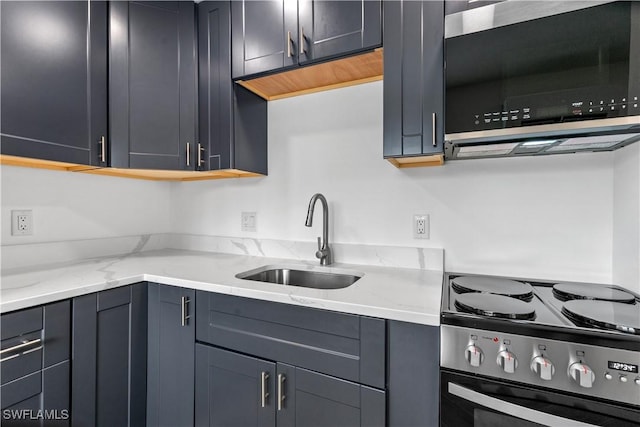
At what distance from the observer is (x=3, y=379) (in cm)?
95

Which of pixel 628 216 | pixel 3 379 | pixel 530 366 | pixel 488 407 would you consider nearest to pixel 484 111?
pixel 628 216

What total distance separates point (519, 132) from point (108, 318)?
1.65 metres

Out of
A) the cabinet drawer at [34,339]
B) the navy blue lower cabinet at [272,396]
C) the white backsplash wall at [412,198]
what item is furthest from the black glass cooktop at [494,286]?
the cabinet drawer at [34,339]

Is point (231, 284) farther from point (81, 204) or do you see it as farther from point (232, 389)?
point (81, 204)

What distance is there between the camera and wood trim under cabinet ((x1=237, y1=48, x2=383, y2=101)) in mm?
1380

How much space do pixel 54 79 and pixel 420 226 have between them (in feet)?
5.73

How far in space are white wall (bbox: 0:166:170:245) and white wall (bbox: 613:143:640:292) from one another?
247 cm

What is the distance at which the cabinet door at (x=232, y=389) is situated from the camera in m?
1.11

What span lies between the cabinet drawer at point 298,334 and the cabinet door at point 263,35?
108 centimetres

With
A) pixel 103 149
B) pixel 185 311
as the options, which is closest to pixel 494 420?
pixel 185 311

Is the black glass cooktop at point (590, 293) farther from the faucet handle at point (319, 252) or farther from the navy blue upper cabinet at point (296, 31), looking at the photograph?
the navy blue upper cabinet at point (296, 31)

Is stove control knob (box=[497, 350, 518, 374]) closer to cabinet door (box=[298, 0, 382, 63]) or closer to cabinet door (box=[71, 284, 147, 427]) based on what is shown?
cabinet door (box=[298, 0, 382, 63])

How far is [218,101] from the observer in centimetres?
161

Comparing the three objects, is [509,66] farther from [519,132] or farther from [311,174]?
[311,174]
